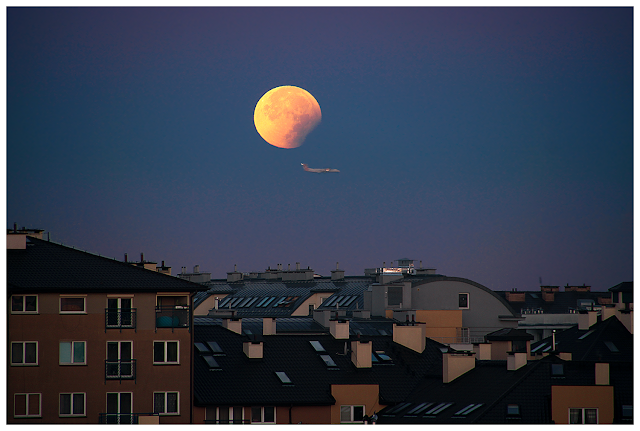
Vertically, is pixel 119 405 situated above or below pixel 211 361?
below

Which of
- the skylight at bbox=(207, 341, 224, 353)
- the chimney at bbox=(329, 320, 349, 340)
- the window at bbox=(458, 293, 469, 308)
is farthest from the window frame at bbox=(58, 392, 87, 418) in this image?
the window at bbox=(458, 293, 469, 308)

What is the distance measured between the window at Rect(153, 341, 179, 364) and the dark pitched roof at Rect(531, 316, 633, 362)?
24394 millimetres

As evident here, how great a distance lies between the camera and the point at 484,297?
89.1 meters

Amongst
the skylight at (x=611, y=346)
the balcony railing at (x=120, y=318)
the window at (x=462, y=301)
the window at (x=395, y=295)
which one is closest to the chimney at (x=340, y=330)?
the skylight at (x=611, y=346)

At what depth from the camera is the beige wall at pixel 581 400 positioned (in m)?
46.6

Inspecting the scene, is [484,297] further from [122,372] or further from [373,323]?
[122,372]

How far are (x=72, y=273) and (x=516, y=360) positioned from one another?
22.0 m

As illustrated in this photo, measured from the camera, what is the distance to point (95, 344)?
46250 millimetres

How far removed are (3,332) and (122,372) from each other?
21.4 feet

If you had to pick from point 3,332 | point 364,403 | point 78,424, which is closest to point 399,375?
point 364,403

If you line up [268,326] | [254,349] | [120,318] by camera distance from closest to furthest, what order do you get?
[120,318]
[254,349]
[268,326]

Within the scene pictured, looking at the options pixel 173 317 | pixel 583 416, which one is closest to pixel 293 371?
pixel 173 317

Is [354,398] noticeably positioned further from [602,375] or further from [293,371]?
[602,375]

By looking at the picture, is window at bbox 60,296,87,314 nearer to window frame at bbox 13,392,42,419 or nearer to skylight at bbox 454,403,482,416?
window frame at bbox 13,392,42,419
